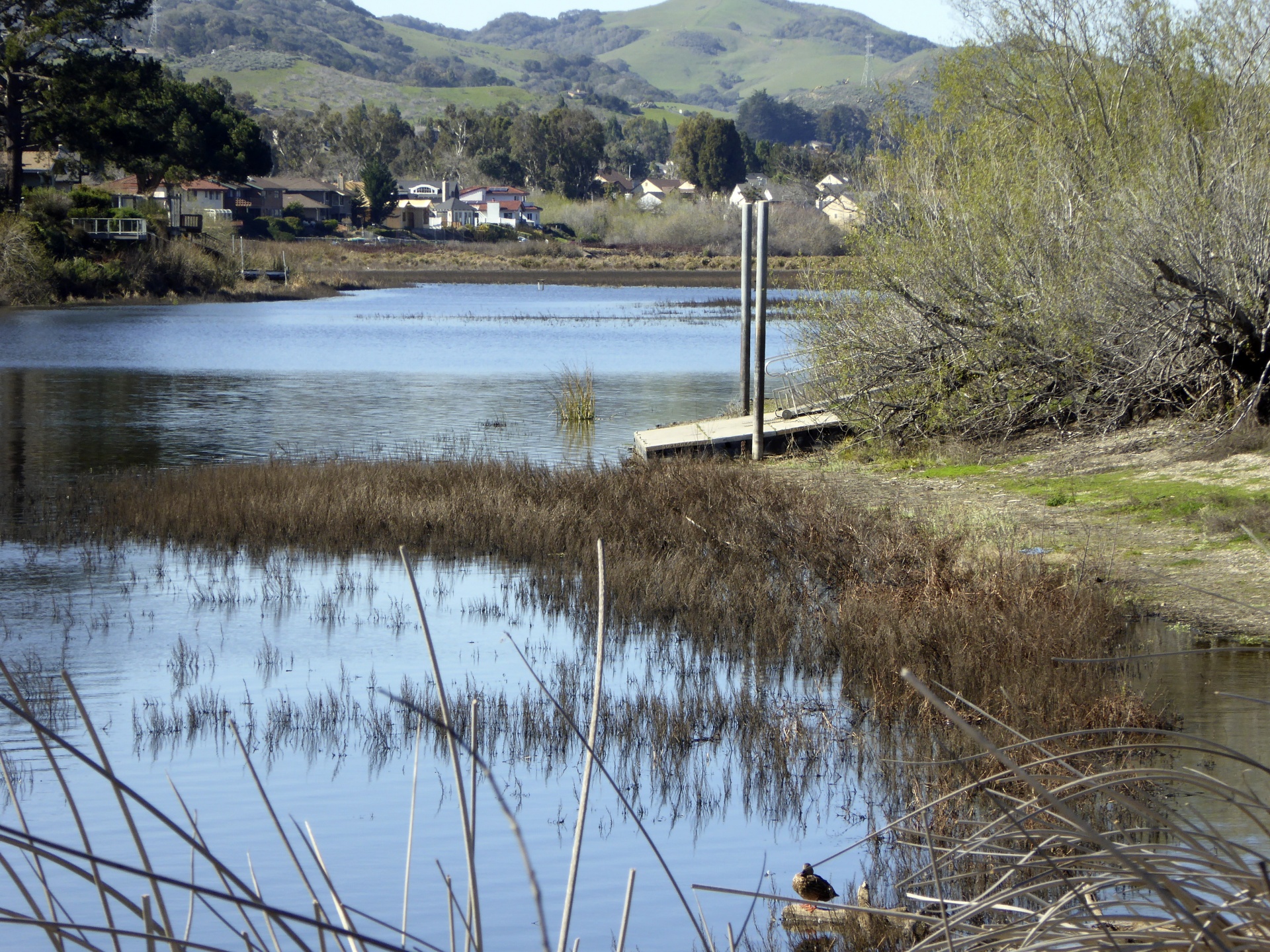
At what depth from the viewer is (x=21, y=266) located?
178ft

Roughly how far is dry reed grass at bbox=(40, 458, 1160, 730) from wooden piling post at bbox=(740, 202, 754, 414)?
10.8ft

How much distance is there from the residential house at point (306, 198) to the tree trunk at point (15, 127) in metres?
59.3

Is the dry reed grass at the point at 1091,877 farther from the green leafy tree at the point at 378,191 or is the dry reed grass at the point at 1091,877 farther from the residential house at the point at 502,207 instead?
the residential house at the point at 502,207

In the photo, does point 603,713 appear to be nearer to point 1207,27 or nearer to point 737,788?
point 737,788

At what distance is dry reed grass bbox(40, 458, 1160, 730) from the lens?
7.82 m

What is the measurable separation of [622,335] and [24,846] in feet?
145

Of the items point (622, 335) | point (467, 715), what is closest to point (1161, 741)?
point (467, 715)

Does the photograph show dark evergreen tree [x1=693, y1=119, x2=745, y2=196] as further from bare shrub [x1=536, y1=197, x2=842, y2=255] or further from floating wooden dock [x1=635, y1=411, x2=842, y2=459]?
floating wooden dock [x1=635, y1=411, x2=842, y2=459]

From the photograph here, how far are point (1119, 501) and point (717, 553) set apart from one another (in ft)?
13.5

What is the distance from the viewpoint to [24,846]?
1726 mm

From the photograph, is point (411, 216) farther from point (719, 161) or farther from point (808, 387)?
point (808, 387)

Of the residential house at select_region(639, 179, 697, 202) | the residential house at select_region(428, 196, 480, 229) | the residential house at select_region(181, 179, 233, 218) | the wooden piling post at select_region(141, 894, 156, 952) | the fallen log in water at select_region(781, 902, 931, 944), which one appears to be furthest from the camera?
the residential house at select_region(639, 179, 697, 202)

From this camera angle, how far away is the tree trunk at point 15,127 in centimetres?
5841

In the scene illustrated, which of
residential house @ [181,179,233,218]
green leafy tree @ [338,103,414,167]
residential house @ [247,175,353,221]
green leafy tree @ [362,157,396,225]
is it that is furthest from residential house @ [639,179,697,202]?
residential house @ [181,179,233,218]
